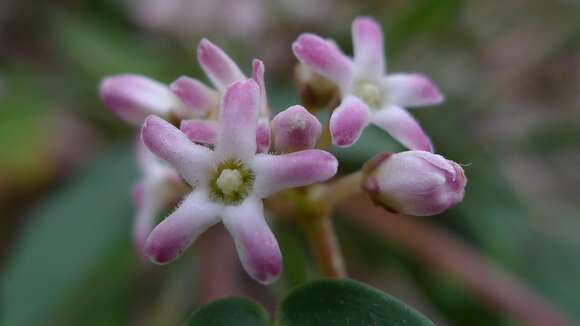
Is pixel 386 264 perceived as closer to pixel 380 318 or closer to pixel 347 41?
pixel 347 41

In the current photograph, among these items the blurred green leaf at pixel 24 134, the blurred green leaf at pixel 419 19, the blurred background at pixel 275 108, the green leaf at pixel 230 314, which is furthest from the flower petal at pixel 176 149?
the blurred green leaf at pixel 24 134

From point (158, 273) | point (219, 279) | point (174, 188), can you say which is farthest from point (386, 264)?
point (174, 188)

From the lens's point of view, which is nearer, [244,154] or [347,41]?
[244,154]

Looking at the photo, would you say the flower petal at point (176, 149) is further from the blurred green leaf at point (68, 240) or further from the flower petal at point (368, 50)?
the blurred green leaf at point (68, 240)

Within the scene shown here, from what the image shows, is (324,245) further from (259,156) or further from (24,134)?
(24,134)

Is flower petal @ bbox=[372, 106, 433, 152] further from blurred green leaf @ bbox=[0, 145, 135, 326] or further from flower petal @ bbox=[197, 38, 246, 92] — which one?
blurred green leaf @ bbox=[0, 145, 135, 326]

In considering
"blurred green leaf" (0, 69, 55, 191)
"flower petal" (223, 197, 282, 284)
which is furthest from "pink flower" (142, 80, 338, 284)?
"blurred green leaf" (0, 69, 55, 191)
